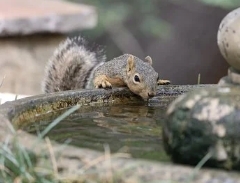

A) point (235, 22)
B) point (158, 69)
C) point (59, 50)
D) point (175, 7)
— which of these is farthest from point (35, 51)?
point (235, 22)

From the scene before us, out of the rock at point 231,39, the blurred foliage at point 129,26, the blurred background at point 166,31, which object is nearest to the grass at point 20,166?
the rock at point 231,39

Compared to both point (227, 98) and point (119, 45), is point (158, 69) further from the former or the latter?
point (227, 98)

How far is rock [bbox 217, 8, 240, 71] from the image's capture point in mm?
1948

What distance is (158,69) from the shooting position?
A: 8.23 m

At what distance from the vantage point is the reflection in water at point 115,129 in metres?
1.99

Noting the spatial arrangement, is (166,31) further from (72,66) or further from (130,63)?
(130,63)

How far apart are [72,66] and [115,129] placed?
73.4 inches

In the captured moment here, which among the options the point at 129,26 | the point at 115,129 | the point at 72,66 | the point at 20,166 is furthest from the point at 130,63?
the point at 129,26

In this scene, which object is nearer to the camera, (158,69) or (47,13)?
(47,13)

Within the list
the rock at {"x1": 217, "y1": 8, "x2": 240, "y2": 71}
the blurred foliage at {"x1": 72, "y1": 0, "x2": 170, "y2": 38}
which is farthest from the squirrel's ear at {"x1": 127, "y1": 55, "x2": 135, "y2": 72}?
the blurred foliage at {"x1": 72, "y1": 0, "x2": 170, "y2": 38}

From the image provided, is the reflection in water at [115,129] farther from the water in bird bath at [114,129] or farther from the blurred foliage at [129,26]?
the blurred foliage at [129,26]

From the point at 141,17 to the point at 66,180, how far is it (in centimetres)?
692

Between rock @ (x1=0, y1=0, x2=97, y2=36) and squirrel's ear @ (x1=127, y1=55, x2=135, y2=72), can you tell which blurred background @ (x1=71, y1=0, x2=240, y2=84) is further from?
squirrel's ear @ (x1=127, y1=55, x2=135, y2=72)

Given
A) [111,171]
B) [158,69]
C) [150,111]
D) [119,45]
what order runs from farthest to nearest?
[119,45], [158,69], [150,111], [111,171]
